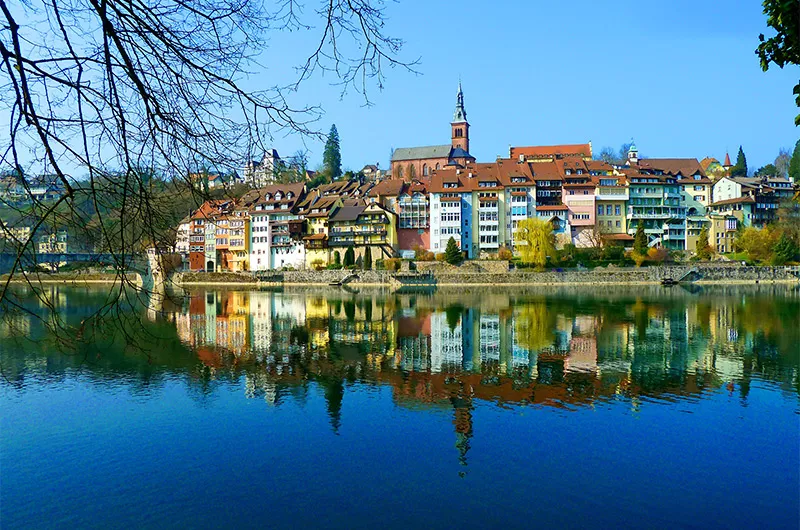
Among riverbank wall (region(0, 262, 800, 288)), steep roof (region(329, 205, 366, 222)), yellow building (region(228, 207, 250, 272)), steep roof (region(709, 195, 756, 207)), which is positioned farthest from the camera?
yellow building (region(228, 207, 250, 272))

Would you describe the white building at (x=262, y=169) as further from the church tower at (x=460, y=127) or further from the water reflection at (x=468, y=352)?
the church tower at (x=460, y=127)

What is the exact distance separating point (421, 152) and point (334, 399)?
72.2 m

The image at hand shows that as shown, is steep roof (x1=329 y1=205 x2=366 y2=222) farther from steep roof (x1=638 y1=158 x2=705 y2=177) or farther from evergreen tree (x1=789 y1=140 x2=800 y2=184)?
evergreen tree (x1=789 y1=140 x2=800 y2=184)

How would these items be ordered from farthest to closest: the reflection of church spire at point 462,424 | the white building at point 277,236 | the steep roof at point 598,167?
the white building at point 277,236 → the steep roof at point 598,167 → the reflection of church spire at point 462,424

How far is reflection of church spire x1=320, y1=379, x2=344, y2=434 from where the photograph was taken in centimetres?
1145

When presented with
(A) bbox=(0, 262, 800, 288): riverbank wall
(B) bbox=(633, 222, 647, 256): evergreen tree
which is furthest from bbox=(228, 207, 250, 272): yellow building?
(B) bbox=(633, 222, 647, 256): evergreen tree

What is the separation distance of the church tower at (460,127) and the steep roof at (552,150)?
8.34m

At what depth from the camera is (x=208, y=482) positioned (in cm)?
853

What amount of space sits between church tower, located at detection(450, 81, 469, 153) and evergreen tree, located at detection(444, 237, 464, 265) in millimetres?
32077

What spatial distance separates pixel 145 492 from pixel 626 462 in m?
6.55

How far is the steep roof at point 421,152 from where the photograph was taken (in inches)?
3209

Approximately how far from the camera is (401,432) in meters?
10.7

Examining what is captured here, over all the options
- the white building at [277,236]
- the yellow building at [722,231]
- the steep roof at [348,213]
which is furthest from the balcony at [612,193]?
the white building at [277,236]

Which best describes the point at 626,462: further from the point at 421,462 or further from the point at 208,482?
the point at 208,482
